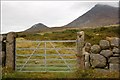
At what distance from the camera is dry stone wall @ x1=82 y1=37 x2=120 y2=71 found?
715 inches

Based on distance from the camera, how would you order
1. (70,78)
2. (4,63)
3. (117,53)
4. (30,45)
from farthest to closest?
(30,45) < (4,63) < (117,53) < (70,78)

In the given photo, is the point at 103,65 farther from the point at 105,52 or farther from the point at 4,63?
the point at 4,63

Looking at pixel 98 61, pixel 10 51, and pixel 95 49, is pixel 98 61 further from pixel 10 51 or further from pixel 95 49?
pixel 10 51

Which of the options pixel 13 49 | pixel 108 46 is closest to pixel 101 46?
pixel 108 46

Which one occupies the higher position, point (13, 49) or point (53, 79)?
point (13, 49)

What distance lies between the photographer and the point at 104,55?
1838cm

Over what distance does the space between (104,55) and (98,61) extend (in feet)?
1.50

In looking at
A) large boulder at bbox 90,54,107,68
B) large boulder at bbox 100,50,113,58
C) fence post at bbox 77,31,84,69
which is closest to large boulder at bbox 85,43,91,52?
fence post at bbox 77,31,84,69

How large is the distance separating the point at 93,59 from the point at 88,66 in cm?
49

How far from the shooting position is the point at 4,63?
19.7 meters

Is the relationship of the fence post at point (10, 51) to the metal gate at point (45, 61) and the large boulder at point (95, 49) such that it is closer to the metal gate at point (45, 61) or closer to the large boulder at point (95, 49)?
the metal gate at point (45, 61)

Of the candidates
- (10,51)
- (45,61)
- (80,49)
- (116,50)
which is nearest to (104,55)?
(116,50)

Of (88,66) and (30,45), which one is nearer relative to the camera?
(88,66)

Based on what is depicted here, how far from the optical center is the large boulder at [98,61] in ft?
59.8
